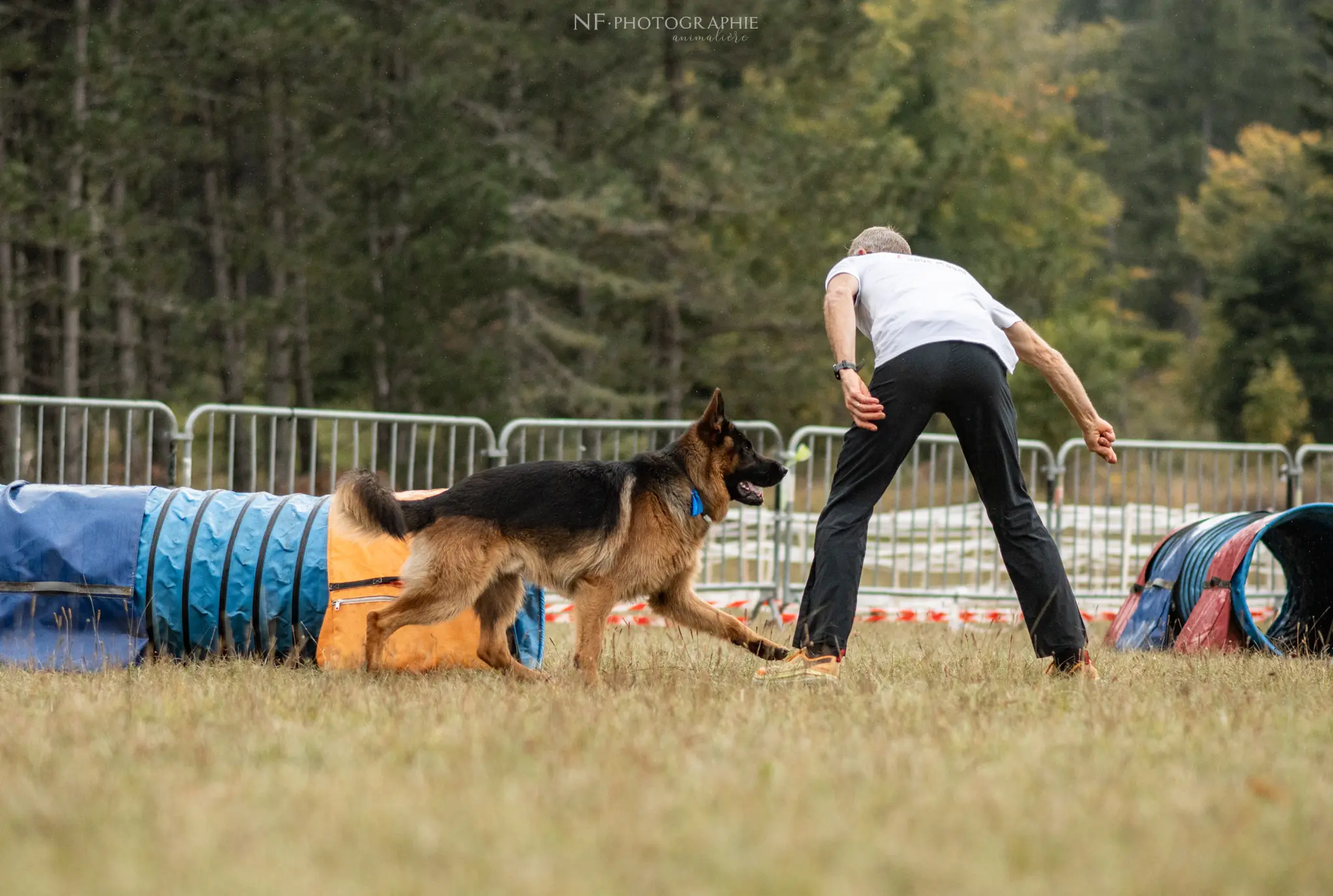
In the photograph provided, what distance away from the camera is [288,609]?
19.5 feet

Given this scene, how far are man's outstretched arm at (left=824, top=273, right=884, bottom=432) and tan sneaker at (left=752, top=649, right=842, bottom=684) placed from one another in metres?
0.89

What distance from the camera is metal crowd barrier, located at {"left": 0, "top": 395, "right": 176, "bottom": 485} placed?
9.62 metres

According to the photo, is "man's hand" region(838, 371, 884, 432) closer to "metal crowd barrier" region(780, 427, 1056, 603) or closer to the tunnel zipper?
the tunnel zipper

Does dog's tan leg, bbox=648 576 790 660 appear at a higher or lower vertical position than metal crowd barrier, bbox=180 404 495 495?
lower

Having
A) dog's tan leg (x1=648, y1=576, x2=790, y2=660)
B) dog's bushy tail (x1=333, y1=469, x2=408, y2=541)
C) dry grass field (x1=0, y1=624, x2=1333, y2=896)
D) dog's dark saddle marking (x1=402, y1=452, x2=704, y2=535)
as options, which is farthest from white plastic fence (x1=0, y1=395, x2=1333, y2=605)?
dry grass field (x1=0, y1=624, x2=1333, y2=896)

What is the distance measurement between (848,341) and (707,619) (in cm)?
141

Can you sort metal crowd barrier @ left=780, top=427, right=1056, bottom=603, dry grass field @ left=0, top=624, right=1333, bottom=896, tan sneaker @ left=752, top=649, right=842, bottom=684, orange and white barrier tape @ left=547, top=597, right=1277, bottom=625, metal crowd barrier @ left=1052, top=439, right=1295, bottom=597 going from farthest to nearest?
metal crowd barrier @ left=1052, top=439, right=1295, bottom=597
metal crowd barrier @ left=780, top=427, right=1056, bottom=603
orange and white barrier tape @ left=547, top=597, right=1277, bottom=625
tan sneaker @ left=752, top=649, right=842, bottom=684
dry grass field @ left=0, top=624, right=1333, bottom=896

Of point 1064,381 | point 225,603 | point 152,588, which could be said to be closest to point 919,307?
point 1064,381

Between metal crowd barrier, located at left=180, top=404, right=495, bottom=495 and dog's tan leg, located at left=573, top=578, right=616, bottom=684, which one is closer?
dog's tan leg, located at left=573, top=578, right=616, bottom=684

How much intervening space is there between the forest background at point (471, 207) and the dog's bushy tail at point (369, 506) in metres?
12.4

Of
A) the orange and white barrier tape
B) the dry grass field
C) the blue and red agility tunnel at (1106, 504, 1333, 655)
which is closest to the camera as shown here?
the dry grass field

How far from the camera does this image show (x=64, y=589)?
5.88 meters

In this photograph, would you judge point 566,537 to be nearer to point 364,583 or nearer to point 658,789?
point 364,583

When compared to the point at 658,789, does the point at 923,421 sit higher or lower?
higher
